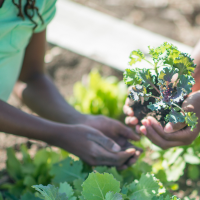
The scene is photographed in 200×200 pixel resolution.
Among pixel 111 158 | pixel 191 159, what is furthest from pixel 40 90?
pixel 191 159

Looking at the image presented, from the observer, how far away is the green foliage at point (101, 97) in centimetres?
195

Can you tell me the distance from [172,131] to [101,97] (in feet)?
3.42

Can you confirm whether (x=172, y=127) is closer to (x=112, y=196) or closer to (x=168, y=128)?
(x=168, y=128)

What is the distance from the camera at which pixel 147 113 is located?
115 cm

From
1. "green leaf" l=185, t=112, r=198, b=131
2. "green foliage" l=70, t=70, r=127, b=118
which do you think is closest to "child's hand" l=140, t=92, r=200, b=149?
"green leaf" l=185, t=112, r=198, b=131

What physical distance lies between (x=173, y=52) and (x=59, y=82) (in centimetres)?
169

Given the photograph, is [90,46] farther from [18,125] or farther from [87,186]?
[87,186]

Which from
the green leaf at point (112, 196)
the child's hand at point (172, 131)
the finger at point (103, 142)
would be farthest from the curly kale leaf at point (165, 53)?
the green leaf at point (112, 196)

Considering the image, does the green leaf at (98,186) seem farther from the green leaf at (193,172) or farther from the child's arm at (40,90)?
the green leaf at (193,172)

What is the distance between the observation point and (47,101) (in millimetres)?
1455

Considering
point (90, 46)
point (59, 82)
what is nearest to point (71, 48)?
point (90, 46)

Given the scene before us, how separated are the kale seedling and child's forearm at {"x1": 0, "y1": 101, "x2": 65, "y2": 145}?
429 millimetres

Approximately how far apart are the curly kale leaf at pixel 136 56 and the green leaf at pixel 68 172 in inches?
21.6

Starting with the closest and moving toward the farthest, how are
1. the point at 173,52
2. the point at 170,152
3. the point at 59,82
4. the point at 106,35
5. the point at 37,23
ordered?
the point at 173,52 → the point at 37,23 → the point at 170,152 → the point at 59,82 → the point at 106,35
